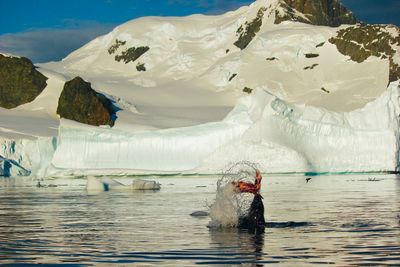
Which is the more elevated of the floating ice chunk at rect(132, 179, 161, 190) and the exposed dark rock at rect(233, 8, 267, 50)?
the exposed dark rock at rect(233, 8, 267, 50)

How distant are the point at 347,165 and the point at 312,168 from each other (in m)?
2.52

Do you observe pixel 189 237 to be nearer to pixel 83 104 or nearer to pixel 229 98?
pixel 83 104

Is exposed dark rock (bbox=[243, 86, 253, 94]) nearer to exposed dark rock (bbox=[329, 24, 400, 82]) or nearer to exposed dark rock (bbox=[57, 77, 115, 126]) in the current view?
exposed dark rock (bbox=[329, 24, 400, 82])

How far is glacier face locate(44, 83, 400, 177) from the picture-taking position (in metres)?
57.6

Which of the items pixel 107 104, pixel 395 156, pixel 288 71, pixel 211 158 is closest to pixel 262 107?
pixel 211 158

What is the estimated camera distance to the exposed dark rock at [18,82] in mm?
146375

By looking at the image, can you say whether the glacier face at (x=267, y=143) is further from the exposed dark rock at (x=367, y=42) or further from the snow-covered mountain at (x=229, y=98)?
the exposed dark rock at (x=367, y=42)

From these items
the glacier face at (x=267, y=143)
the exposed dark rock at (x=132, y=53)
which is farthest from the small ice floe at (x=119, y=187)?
the exposed dark rock at (x=132, y=53)

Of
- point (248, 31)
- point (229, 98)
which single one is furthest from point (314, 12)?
point (229, 98)

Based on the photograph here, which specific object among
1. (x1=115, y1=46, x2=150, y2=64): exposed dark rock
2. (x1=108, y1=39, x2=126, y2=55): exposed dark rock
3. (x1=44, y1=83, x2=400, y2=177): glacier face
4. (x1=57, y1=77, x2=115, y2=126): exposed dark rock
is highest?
(x1=108, y1=39, x2=126, y2=55): exposed dark rock

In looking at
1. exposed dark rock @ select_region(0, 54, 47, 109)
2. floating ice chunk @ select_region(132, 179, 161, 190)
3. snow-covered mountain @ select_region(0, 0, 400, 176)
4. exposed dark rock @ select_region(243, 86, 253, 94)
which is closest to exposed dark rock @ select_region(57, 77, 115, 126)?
snow-covered mountain @ select_region(0, 0, 400, 176)

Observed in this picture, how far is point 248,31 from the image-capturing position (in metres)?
166

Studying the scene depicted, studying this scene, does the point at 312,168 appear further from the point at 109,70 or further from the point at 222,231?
the point at 109,70

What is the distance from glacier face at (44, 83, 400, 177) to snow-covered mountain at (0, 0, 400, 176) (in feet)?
0.27
